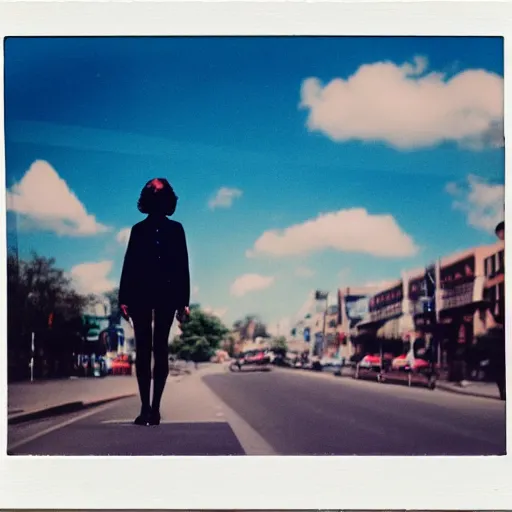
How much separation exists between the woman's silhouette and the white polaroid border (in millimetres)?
424

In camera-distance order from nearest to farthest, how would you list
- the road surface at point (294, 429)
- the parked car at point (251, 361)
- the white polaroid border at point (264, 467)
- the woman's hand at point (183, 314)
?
1. the white polaroid border at point (264, 467)
2. the road surface at point (294, 429)
3. the woman's hand at point (183, 314)
4. the parked car at point (251, 361)

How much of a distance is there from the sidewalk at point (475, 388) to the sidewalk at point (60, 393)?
1.88m

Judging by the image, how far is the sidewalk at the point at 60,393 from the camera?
6.10 meters

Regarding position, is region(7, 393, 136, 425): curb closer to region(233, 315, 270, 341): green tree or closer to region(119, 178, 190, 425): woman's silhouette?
region(119, 178, 190, 425): woman's silhouette

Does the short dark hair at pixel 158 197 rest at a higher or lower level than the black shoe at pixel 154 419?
higher

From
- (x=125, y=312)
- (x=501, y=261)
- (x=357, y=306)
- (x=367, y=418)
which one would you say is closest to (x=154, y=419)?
(x=125, y=312)

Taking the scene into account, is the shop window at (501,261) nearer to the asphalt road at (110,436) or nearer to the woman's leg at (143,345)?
the asphalt road at (110,436)

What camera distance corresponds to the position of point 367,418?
6.16m

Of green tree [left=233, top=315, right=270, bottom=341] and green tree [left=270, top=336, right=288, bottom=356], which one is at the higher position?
green tree [left=233, top=315, right=270, bottom=341]

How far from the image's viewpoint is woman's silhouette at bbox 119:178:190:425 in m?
6.14

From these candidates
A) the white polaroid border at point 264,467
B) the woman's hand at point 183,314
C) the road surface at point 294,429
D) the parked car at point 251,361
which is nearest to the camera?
the white polaroid border at point 264,467

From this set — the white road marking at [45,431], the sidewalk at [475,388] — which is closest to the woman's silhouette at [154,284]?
the white road marking at [45,431]

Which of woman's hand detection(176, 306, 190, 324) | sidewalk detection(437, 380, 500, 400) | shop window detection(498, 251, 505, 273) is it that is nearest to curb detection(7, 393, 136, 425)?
woman's hand detection(176, 306, 190, 324)

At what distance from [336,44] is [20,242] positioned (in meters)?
2.21
